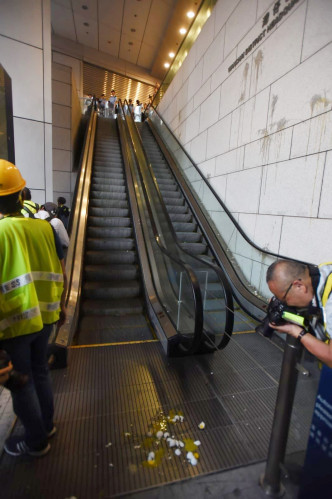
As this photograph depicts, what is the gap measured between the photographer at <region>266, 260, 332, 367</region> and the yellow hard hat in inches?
60.7

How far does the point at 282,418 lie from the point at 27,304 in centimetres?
158

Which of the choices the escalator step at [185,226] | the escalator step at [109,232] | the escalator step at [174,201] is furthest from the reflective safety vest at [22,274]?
the escalator step at [174,201]

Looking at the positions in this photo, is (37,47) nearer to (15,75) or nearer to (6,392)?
(15,75)

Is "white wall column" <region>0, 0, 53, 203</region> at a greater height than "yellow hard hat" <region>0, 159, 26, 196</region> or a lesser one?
greater

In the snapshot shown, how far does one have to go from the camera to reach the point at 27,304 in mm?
1434

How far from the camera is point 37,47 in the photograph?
5.25m

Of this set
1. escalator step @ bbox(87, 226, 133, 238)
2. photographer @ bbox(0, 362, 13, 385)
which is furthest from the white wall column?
photographer @ bbox(0, 362, 13, 385)

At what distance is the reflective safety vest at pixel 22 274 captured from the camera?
1386mm

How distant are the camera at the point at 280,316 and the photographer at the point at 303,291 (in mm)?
19

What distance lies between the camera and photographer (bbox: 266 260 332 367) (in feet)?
4.14

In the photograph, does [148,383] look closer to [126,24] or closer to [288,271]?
[288,271]

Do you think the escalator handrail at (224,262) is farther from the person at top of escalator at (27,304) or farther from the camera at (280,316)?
the person at top of escalator at (27,304)

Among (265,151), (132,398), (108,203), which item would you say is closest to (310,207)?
(265,151)

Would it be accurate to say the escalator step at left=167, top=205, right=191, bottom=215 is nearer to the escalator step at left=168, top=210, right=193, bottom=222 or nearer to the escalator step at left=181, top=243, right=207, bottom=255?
the escalator step at left=168, top=210, right=193, bottom=222
